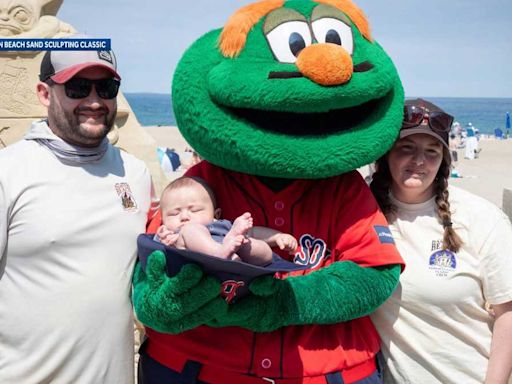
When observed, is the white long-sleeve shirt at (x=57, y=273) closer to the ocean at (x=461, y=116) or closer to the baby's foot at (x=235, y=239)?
the baby's foot at (x=235, y=239)

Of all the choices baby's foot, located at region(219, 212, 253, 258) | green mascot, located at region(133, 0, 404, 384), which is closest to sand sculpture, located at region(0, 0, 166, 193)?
green mascot, located at region(133, 0, 404, 384)

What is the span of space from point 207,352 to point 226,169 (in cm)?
76

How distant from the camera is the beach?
13.5 m

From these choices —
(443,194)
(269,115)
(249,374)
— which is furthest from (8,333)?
(443,194)

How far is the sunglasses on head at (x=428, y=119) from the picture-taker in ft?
8.30

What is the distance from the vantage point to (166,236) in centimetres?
219

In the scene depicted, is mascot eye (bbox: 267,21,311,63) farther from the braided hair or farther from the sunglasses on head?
the braided hair

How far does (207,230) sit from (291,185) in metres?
0.51

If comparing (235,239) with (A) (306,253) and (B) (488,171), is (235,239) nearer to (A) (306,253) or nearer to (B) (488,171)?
(A) (306,253)

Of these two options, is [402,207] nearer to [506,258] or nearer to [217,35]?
[506,258]

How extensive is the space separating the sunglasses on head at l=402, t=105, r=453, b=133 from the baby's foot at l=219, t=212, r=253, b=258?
989 millimetres

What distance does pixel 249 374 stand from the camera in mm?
2320

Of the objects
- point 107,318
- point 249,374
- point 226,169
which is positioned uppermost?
point 226,169

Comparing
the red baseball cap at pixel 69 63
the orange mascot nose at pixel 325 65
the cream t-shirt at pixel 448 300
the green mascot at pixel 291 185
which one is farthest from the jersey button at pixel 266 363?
the red baseball cap at pixel 69 63
